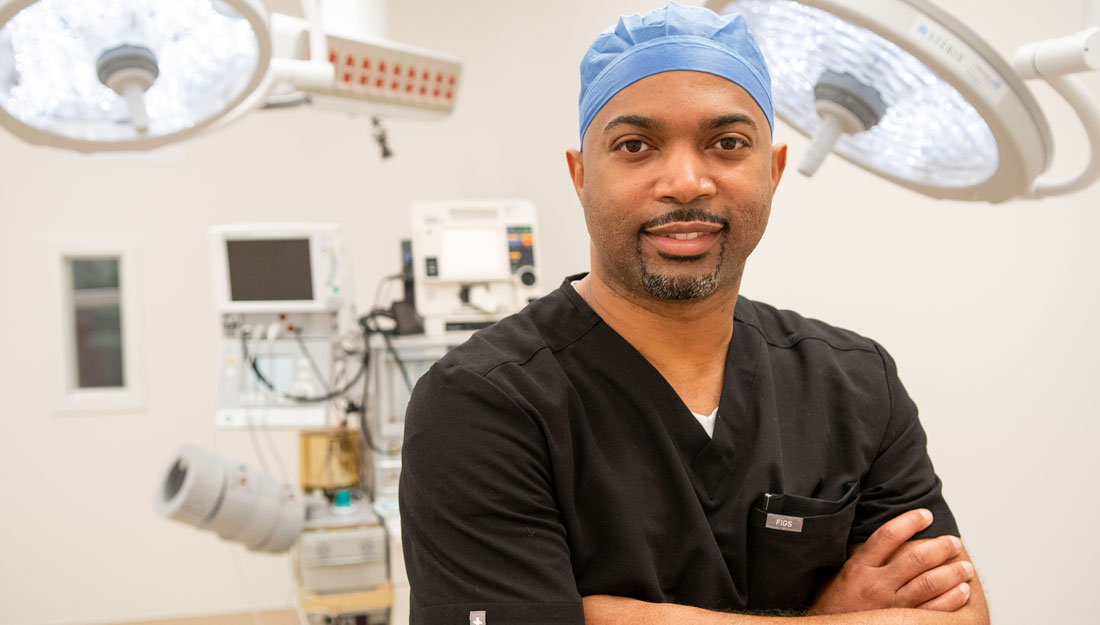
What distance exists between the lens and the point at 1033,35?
1510mm

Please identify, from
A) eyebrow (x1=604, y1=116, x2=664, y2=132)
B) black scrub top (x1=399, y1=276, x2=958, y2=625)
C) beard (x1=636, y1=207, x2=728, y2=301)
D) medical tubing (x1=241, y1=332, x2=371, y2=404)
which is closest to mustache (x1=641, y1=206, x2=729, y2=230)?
beard (x1=636, y1=207, x2=728, y2=301)

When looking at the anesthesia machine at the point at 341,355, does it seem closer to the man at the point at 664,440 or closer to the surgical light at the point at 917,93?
the man at the point at 664,440

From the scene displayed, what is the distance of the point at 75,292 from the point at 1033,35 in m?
4.28

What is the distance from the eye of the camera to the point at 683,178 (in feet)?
3.48

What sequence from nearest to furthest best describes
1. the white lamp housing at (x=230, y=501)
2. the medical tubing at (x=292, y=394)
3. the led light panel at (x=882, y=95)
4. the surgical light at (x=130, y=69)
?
the led light panel at (x=882, y=95)
the surgical light at (x=130, y=69)
the white lamp housing at (x=230, y=501)
the medical tubing at (x=292, y=394)

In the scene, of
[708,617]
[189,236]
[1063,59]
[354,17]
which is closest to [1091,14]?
[1063,59]

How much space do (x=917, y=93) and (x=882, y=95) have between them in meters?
0.04

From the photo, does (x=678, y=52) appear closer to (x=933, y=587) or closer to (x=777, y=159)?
(x=777, y=159)

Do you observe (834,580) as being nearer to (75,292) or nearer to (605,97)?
(605,97)

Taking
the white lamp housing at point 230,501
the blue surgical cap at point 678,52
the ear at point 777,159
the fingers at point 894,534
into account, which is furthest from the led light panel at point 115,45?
the white lamp housing at point 230,501

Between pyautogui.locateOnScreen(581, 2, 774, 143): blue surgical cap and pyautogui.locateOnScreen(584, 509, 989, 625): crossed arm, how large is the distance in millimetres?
557

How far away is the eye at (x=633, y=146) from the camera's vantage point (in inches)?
43.6

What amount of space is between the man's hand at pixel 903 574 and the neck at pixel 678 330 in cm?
27

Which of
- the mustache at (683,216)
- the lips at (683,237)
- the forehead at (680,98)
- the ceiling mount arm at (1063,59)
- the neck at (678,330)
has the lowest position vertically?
the neck at (678,330)
